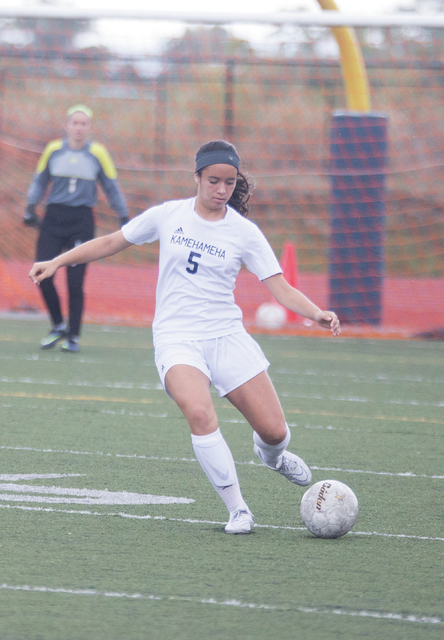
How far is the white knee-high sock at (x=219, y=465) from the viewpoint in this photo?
4250 millimetres

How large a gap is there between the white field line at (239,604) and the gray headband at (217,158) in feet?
5.94

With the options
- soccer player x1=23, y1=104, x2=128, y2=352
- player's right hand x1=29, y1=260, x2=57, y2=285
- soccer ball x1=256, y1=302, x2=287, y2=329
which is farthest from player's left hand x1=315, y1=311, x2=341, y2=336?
soccer ball x1=256, y1=302, x2=287, y2=329

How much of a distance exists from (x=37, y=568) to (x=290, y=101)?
1524 centimetres

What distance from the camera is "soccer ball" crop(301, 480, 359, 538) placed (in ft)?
13.8

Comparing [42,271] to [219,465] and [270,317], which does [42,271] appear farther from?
[270,317]

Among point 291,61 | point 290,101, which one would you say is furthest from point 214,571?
point 290,101

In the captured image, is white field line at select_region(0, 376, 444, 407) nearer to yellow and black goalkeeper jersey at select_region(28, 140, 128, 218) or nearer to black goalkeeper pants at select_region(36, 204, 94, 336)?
black goalkeeper pants at select_region(36, 204, 94, 336)

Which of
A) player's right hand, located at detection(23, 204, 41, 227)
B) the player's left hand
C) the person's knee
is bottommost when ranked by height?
the person's knee

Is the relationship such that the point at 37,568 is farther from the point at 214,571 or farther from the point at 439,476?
the point at 439,476

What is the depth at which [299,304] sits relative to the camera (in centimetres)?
452

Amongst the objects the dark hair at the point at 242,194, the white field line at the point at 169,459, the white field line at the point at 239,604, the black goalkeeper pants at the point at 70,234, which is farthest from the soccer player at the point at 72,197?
the white field line at the point at 239,604

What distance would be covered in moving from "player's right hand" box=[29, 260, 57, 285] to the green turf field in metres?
0.98

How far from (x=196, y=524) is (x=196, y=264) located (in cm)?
108

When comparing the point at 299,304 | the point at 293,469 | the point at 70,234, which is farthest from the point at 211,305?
the point at 70,234
